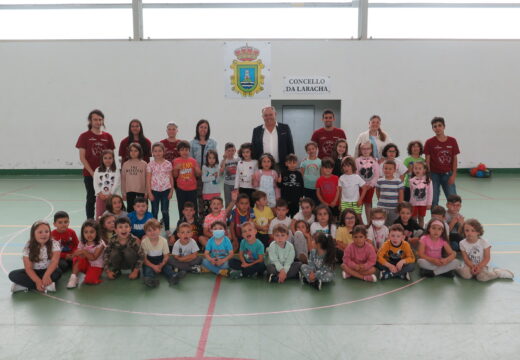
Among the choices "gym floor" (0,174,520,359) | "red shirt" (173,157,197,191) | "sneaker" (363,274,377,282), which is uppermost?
"red shirt" (173,157,197,191)

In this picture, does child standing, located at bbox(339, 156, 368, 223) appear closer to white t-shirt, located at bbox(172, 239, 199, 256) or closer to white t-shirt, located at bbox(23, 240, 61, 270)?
white t-shirt, located at bbox(172, 239, 199, 256)

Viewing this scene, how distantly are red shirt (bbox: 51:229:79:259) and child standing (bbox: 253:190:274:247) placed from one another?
2145 millimetres


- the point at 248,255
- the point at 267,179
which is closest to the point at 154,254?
the point at 248,255

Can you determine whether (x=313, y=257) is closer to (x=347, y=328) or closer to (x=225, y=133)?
(x=347, y=328)

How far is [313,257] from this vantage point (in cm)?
430

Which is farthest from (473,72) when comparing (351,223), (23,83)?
(23,83)

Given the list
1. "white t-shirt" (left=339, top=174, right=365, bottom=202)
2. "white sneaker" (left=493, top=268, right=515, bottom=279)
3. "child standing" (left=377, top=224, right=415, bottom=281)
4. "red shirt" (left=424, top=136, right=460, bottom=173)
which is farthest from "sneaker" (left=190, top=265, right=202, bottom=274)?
"red shirt" (left=424, top=136, right=460, bottom=173)

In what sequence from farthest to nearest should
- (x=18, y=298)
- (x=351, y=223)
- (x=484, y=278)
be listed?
1. (x=351, y=223)
2. (x=484, y=278)
3. (x=18, y=298)

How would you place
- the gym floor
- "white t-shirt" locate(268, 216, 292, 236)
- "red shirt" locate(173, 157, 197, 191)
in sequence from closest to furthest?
the gym floor
"white t-shirt" locate(268, 216, 292, 236)
"red shirt" locate(173, 157, 197, 191)

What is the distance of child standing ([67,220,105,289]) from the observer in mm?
4242

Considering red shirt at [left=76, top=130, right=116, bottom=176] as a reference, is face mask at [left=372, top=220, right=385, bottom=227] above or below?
below

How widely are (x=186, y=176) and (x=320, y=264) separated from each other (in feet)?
7.46

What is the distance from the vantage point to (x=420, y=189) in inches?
211
